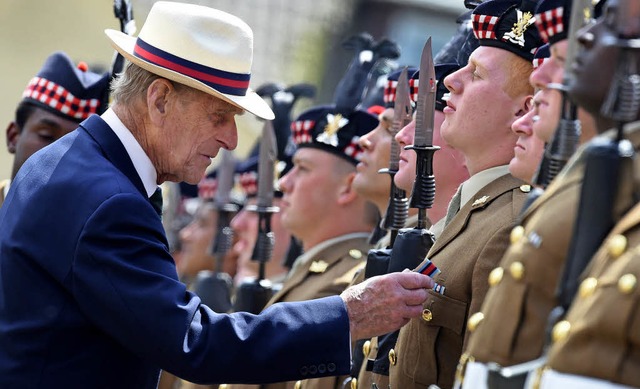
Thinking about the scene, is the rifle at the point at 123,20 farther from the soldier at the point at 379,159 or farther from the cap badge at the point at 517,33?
the cap badge at the point at 517,33

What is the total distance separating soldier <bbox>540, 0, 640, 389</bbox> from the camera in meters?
2.66

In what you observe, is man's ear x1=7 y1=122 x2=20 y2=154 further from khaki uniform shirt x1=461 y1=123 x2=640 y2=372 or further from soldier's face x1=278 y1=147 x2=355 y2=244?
khaki uniform shirt x1=461 y1=123 x2=640 y2=372

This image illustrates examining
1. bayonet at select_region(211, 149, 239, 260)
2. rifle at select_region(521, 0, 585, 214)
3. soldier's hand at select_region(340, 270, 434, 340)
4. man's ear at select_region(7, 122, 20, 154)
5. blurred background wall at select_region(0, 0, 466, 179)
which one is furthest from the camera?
blurred background wall at select_region(0, 0, 466, 179)

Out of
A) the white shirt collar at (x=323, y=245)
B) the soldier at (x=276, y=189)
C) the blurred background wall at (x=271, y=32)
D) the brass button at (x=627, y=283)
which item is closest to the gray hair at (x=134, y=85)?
the brass button at (x=627, y=283)

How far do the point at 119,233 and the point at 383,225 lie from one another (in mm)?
1462

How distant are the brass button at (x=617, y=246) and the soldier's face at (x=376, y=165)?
2935mm

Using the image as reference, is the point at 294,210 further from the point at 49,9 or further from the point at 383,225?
the point at 49,9

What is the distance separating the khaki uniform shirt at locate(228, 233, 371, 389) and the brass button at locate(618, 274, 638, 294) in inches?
122

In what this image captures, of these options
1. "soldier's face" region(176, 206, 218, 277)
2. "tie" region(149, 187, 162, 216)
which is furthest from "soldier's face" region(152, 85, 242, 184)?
"soldier's face" region(176, 206, 218, 277)

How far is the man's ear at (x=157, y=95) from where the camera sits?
405cm

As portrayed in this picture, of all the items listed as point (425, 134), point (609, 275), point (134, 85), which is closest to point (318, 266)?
point (425, 134)

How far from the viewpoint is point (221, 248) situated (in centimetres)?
872

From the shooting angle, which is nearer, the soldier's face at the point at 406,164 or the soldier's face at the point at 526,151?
the soldier's face at the point at 526,151

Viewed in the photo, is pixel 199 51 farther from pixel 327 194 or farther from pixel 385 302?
pixel 327 194
